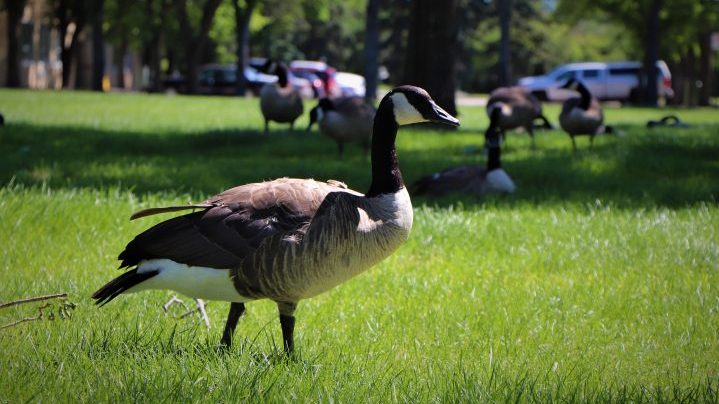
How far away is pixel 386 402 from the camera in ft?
12.5

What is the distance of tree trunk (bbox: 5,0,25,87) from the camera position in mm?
41094

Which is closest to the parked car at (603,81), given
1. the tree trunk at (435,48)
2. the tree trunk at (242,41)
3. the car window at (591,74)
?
the car window at (591,74)

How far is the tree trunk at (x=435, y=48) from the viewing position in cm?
1772

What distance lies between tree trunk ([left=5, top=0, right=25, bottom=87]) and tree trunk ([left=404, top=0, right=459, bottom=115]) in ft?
93.3

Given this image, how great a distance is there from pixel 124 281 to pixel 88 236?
3061 millimetres

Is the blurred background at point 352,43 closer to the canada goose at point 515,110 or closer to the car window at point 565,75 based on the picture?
the car window at point 565,75

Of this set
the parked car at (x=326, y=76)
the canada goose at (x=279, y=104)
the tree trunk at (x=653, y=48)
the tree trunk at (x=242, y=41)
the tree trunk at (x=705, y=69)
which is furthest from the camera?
the tree trunk at (x=705, y=69)

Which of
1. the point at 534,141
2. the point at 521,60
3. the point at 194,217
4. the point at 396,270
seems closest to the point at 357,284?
the point at 396,270

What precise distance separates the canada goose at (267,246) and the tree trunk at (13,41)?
3989 centimetres

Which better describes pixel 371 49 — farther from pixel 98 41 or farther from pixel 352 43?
pixel 352 43

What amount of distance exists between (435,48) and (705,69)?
3490 cm

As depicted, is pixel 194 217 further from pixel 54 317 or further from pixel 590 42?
pixel 590 42

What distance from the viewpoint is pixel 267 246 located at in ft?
14.3

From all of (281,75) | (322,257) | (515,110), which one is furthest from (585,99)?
(322,257)
